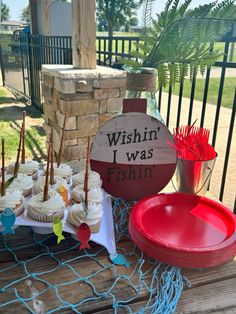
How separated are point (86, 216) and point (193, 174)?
439 mm

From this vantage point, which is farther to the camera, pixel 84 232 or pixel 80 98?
pixel 80 98

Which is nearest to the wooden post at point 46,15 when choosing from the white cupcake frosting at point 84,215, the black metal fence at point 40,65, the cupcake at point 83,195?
the black metal fence at point 40,65

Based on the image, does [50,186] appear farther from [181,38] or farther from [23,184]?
[181,38]

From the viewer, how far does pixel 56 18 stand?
612cm

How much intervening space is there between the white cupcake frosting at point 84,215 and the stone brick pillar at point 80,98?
5.62 ft

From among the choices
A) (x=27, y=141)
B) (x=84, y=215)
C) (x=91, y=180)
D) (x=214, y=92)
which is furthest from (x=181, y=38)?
(x=214, y=92)

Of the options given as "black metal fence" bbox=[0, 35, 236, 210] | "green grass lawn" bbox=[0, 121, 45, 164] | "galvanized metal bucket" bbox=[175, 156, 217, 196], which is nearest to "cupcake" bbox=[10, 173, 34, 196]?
"galvanized metal bucket" bbox=[175, 156, 217, 196]

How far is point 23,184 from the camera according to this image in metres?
0.94

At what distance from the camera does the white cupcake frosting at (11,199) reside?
0.81 metres

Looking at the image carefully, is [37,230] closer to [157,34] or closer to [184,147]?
[184,147]

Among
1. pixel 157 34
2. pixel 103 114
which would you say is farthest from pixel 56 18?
pixel 157 34

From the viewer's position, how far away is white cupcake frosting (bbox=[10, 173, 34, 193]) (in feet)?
3.02

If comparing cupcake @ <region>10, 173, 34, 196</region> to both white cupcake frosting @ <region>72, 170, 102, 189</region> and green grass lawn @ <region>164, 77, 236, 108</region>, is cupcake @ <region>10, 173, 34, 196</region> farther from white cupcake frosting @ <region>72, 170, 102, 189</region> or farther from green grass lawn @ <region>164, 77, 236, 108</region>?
green grass lawn @ <region>164, 77, 236, 108</region>

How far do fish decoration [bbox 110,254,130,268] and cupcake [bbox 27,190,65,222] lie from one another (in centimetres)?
18
